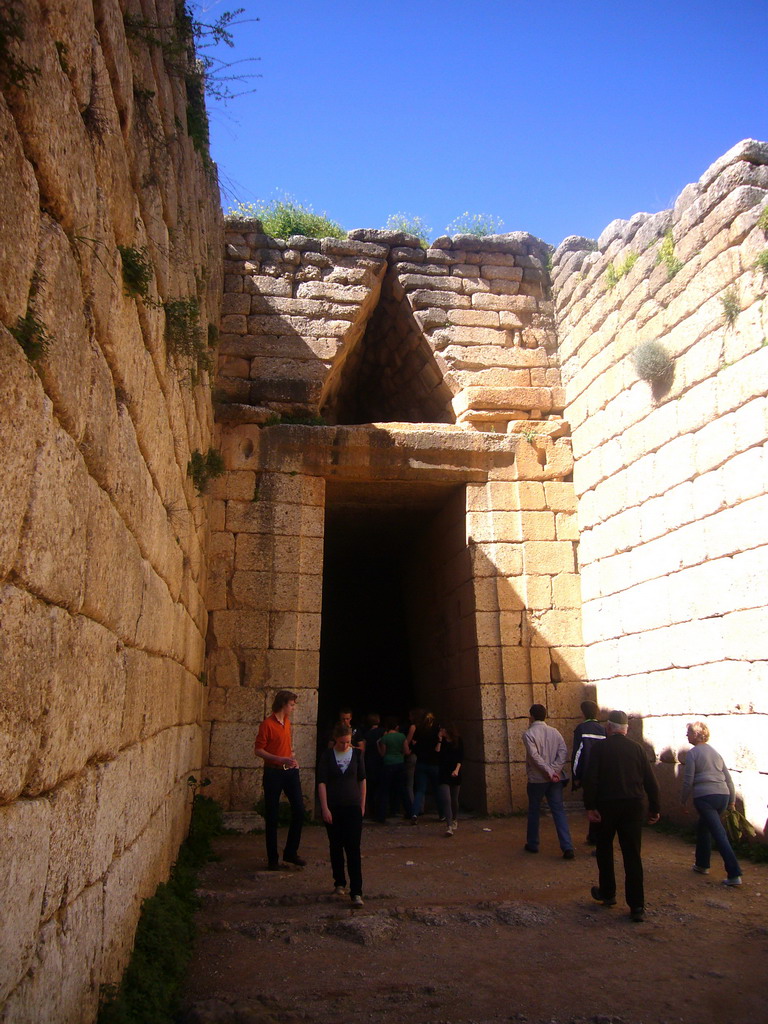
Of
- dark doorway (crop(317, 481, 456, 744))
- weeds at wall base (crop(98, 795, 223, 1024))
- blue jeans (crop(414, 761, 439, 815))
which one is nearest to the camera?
weeds at wall base (crop(98, 795, 223, 1024))

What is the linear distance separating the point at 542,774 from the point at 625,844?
1.99m

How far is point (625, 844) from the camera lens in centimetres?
493

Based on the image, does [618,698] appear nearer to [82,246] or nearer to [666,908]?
[666,908]

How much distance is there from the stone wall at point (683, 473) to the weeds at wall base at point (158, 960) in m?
4.25

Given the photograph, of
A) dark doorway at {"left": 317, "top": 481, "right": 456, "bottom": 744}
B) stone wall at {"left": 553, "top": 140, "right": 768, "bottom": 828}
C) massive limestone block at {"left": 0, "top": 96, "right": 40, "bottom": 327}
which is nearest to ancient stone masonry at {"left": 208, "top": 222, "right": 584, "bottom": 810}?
stone wall at {"left": 553, "top": 140, "right": 768, "bottom": 828}

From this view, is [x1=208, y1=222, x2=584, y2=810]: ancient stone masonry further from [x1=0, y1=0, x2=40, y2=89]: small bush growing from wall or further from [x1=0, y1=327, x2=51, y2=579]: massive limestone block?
[x1=0, y1=0, x2=40, y2=89]: small bush growing from wall

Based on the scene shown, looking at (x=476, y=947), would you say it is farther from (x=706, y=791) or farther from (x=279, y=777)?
(x=279, y=777)

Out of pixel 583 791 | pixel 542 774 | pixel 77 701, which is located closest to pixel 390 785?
pixel 542 774

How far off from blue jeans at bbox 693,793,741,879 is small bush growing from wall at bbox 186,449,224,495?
445cm

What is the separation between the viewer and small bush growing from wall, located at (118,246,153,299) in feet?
10.1

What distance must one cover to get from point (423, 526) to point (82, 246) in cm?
946

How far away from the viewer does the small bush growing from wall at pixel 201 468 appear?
245 inches

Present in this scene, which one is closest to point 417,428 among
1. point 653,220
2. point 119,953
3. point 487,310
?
point 487,310

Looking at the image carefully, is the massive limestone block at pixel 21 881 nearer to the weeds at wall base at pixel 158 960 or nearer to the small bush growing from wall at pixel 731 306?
the weeds at wall base at pixel 158 960
